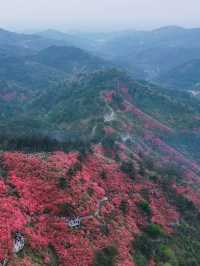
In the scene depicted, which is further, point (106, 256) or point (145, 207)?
point (145, 207)

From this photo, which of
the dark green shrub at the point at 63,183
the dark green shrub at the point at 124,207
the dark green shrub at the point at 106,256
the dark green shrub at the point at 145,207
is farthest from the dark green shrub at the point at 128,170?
the dark green shrub at the point at 106,256

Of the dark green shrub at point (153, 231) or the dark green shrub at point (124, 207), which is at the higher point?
the dark green shrub at point (124, 207)

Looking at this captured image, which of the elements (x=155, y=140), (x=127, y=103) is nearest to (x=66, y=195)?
(x=155, y=140)

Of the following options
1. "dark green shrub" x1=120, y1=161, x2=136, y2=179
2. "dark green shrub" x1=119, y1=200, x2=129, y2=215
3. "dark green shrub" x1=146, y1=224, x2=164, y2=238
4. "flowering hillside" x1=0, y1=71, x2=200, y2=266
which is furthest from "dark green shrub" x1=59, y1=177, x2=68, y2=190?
"dark green shrub" x1=120, y1=161, x2=136, y2=179

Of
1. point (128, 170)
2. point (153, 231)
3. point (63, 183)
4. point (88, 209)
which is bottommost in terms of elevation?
point (153, 231)

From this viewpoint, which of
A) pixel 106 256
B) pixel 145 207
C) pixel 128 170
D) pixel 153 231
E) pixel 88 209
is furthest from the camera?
pixel 128 170

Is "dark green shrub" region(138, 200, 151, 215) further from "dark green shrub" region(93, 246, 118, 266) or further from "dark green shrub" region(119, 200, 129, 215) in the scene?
"dark green shrub" region(93, 246, 118, 266)

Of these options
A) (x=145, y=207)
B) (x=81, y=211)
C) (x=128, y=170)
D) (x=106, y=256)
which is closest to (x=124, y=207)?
(x=145, y=207)

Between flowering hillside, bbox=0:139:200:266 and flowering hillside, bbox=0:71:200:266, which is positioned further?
flowering hillside, bbox=0:71:200:266

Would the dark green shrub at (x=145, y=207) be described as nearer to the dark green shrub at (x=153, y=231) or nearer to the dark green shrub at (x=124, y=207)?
the dark green shrub at (x=124, y=207)

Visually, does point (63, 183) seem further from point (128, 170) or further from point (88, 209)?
point (128, 170)

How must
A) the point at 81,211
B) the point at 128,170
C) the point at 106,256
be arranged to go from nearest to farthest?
the point at 106,256 < the point at 81,211 < the point at 128,170
